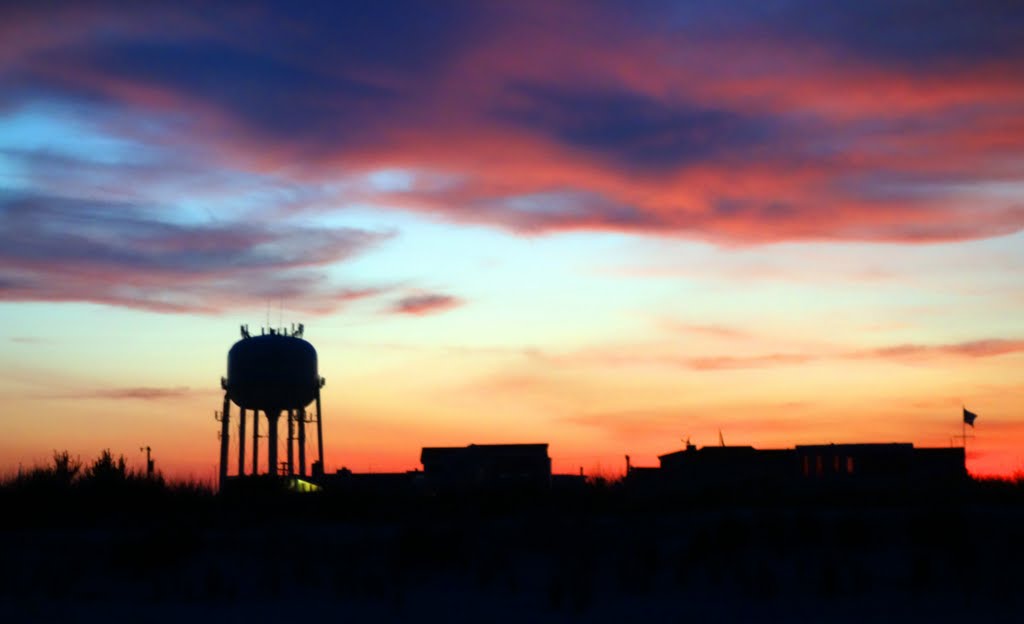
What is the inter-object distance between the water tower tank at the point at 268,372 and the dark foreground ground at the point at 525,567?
142 ft

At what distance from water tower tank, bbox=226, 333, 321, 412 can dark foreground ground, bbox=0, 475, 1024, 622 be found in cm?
4323

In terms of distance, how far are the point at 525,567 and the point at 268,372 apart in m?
51.1

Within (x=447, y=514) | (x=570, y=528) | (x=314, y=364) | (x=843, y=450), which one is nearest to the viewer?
(x=570, y=528)

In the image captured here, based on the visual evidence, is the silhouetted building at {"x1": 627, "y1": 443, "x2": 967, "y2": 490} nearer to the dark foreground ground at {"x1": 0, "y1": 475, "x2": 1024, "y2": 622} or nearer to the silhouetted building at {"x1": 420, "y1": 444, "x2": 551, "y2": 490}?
the silhouetted building at {"x1": 420, "y1": 444, "x2": 551, "y2": 490}

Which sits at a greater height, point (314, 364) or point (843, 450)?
point (314, 364)

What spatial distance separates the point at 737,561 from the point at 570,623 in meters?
4.52

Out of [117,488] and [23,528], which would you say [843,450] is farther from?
[23,528]

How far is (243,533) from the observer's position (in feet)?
78.7

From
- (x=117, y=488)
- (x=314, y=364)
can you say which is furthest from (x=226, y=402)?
(x=117, y=488)

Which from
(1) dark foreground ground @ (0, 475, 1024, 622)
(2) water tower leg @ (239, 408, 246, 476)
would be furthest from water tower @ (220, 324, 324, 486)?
(1) dark foreground ground @ (0, 475, 1024, 622)

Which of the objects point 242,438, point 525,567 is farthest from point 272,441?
point 525,567

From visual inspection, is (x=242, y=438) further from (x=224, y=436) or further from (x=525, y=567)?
(x=525, y=567)

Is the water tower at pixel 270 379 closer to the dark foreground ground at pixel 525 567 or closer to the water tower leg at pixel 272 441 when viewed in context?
the water tower leg at pixel 272 441

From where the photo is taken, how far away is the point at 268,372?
70.8 metres
